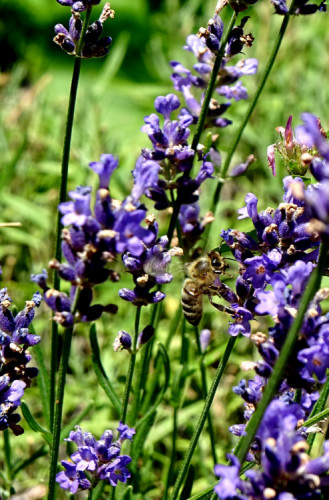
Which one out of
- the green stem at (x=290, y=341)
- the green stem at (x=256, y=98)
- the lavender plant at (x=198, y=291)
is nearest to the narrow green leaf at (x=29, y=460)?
the lavender plant at (x=198, y=291)

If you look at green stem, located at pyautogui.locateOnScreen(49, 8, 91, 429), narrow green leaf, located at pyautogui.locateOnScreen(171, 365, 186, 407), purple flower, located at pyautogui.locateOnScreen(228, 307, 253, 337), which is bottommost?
narrow green leaf, located at pyautogui.locateOnScreen(171, 365, 186, 407)

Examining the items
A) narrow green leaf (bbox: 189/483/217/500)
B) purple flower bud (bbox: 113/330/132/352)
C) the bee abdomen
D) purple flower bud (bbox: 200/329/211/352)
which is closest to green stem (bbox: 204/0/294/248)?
purple flower bud (bbox: 200/329/211/352)

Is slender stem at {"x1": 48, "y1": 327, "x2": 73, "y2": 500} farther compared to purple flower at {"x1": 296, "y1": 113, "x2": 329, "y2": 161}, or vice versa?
slender stem at {"x1": 48, "y1": 327, "x2": 73, "y2": 500}

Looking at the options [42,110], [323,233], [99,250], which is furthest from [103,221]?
[42,110]

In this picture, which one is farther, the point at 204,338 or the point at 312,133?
the point at 204,338

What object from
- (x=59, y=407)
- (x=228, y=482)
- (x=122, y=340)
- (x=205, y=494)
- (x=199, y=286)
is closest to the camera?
(x=228, y=482)

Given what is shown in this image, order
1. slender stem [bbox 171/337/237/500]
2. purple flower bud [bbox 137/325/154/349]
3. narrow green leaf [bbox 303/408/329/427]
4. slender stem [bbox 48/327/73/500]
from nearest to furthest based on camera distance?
slender stem [bbox 48/327/73/500] → narrow green leaf [bbox 303/408/329/427] → slender stem [bbox 171/337/237/500] → purple flower bud [bbox 137/325/154/349]

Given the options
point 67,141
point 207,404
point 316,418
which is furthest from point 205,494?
point 67,141

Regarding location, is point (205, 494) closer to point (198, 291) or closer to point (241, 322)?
point (241, 322)

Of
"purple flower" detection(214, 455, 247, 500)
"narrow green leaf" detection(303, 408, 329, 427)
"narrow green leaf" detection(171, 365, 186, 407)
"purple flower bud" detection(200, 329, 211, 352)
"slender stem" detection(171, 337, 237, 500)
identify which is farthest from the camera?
"purple flower bud" detection(200, 329, 211, 352)

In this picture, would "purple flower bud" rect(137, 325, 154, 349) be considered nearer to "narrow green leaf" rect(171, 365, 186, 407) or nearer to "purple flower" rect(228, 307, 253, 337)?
"purple flower" rect(228, 307, 253, 337)
